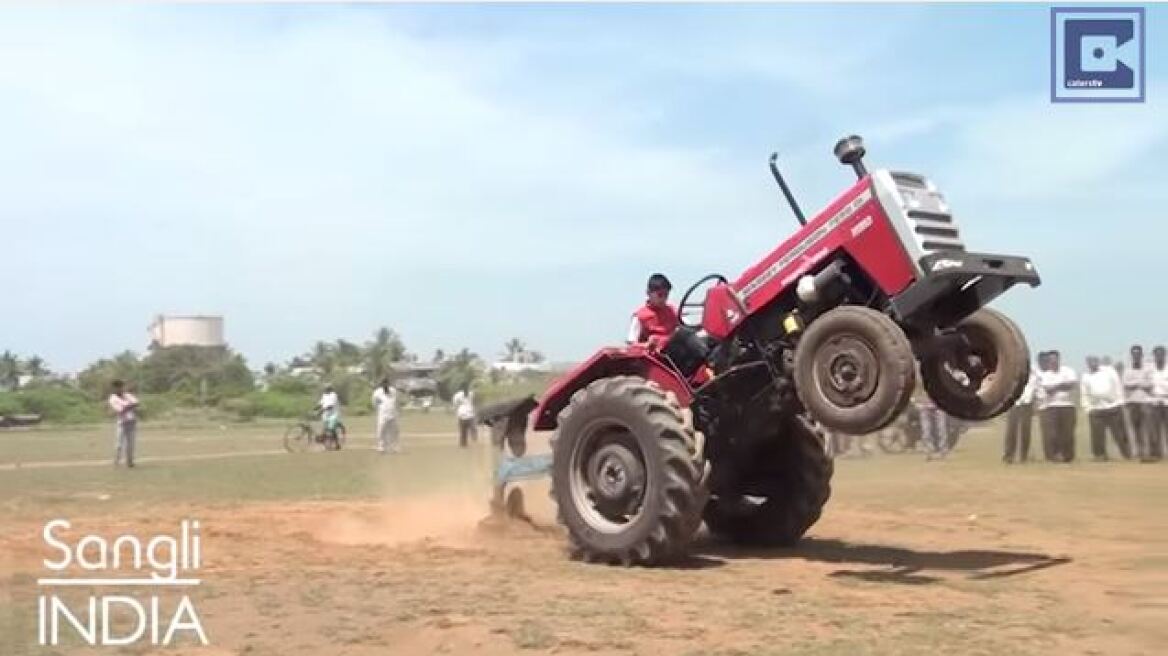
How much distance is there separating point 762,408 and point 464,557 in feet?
8.93

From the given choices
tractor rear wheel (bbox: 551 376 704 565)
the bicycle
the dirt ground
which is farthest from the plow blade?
the bicycle

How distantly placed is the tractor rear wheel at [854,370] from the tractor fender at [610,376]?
59.3 inches

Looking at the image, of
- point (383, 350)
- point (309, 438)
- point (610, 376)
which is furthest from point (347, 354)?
point (610, 376)

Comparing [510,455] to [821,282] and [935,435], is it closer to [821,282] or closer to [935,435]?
[821,282]

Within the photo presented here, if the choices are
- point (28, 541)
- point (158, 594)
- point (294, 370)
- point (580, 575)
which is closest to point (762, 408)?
point (580, 575)

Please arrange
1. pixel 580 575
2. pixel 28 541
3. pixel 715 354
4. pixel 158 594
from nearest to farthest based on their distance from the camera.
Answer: pixel 158 594 < pixel 580 575 < pixel 715 354 < pixel 28 541

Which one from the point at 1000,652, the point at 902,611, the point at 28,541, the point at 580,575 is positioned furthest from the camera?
the point at 28,541

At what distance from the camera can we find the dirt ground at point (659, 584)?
24.6 ft

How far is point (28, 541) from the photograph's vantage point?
12.2 metres

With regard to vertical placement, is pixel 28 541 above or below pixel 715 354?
below

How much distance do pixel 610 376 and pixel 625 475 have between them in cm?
110

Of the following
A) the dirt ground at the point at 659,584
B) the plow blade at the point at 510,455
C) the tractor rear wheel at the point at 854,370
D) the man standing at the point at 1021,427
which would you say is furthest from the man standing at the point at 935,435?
the tractor rear wheel at the point at 854,370

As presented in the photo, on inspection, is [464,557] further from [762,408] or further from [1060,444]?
[1060,444]

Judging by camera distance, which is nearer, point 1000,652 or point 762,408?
point 1000,652
